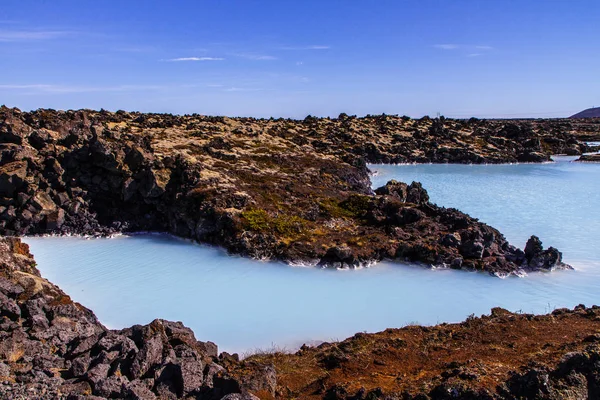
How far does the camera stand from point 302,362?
13477 mm

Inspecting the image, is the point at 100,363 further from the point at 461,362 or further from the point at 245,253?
the point at 245,253

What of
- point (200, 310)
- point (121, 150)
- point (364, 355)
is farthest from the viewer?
point (121, 150)

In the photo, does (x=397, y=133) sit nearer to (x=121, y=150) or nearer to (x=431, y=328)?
(x=121, y=150)

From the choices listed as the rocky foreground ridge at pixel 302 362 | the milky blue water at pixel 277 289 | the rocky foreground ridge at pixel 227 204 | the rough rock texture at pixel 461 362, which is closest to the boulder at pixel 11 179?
the rocky foreground ridge at pixel 227 204

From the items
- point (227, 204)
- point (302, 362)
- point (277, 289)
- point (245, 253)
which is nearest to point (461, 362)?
point (302, 362)

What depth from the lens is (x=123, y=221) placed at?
31.4m

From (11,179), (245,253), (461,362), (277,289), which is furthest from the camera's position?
(11,179)

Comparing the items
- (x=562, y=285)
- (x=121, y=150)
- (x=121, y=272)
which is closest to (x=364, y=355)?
(x=562, y=285)

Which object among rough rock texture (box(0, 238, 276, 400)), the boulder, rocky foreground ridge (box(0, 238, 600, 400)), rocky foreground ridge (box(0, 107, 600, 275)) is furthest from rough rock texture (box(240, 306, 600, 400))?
the boulder

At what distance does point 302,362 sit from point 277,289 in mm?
7253

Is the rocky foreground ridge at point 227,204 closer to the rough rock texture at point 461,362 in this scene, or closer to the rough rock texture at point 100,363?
the rough rock texture at point 461,362

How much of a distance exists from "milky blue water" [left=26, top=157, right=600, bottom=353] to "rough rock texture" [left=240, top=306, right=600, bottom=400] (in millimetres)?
2185

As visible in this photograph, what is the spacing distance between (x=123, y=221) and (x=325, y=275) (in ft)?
55.3

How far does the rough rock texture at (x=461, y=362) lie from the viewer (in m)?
9.14
